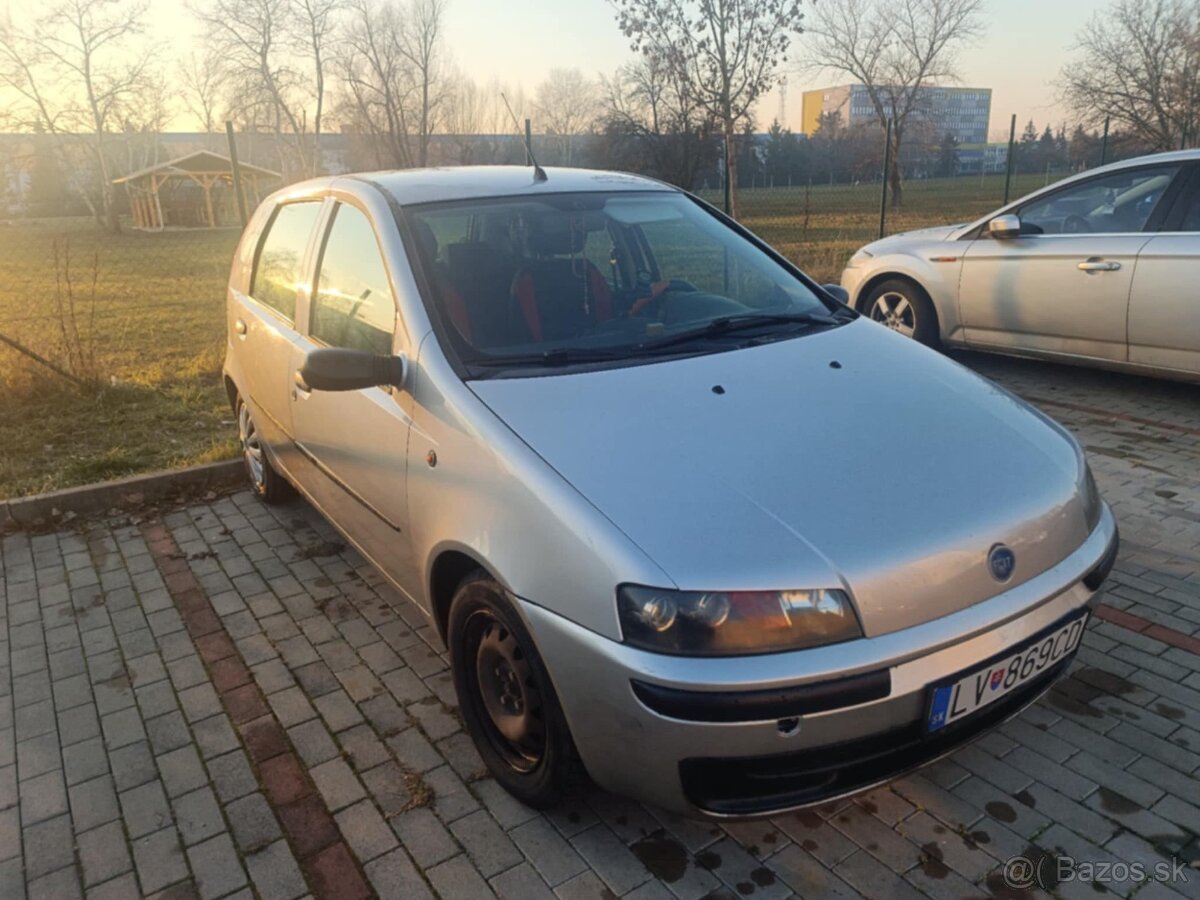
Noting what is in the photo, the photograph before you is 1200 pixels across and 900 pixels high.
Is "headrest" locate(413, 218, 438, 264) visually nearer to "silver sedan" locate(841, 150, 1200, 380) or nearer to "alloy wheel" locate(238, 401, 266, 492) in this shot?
"alloy wheel" locate(238, 401, 266, 492)

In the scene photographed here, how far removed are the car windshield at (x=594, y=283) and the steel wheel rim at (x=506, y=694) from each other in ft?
2.64

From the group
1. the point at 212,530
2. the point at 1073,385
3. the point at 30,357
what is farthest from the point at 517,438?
the point at 30,357

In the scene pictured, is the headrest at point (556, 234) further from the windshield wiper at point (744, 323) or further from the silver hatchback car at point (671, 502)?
the windshield wiper at point (744, 323)

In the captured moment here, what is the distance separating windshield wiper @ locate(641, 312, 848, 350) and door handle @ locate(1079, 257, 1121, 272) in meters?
3.47

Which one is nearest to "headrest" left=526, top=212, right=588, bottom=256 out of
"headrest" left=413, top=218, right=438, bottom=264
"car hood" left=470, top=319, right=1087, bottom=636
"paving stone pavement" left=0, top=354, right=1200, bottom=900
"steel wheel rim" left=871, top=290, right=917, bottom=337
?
"headrest" left=413, top=218, right=438, bottom=264

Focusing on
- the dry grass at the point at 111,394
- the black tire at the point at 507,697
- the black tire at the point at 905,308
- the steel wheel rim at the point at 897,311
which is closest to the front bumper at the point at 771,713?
the black tire at the point at 507,697

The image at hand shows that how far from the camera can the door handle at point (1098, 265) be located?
571 cm

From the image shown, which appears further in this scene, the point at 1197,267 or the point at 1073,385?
the point at 1073,385

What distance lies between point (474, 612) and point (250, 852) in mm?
915

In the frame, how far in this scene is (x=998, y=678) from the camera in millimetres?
2115

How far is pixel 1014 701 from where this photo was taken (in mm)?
2248

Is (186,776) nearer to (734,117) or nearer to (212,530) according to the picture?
(212,530)

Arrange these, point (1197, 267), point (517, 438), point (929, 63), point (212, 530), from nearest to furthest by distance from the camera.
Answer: point (517, 438) → point (212, 530) → point (1197, 267) → point (929, 63)

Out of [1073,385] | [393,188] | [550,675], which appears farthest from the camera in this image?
[1073,385]
